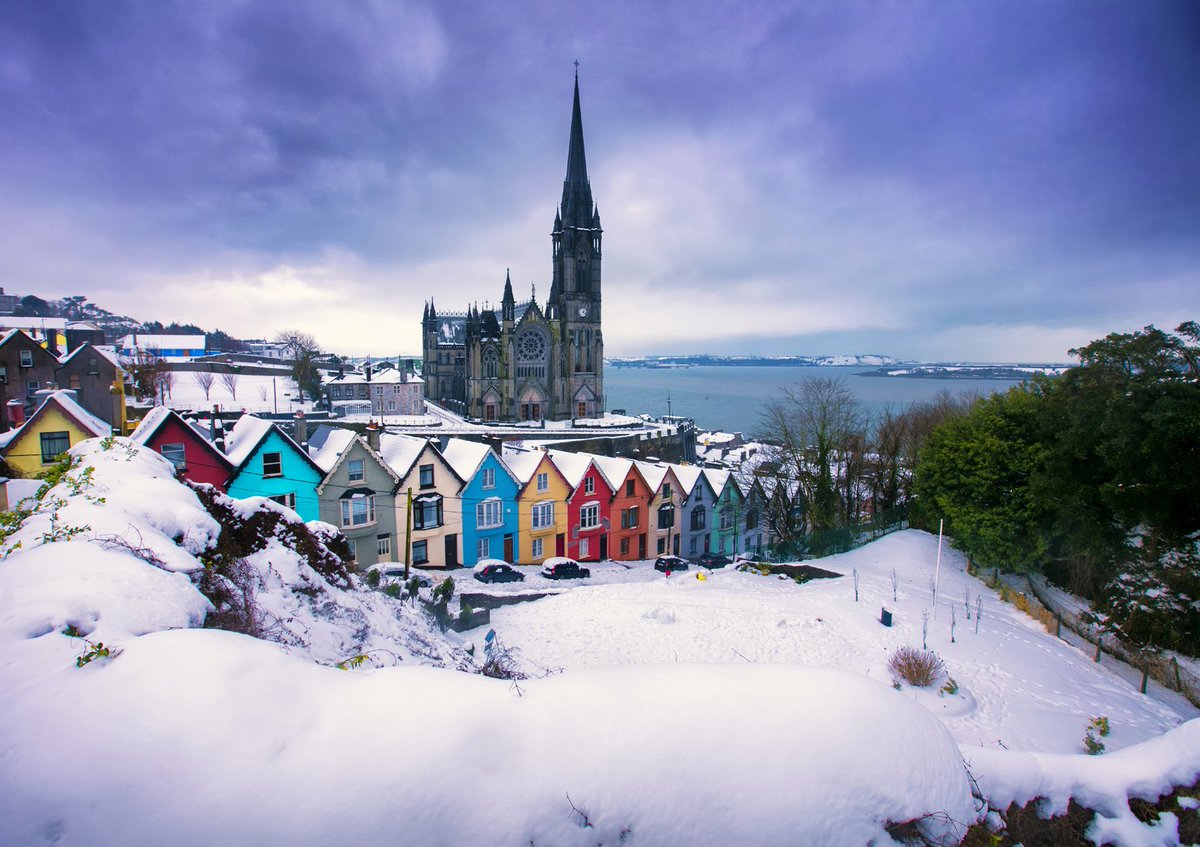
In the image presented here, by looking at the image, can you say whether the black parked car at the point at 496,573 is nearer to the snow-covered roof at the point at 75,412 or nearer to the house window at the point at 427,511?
the house window at the point at 427,511

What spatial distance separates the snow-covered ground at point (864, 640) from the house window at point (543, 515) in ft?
25.0

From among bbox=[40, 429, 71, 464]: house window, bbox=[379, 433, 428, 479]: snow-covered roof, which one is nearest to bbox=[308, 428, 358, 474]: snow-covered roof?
bbox=[379, 433, 428, 479]: snow-covered roof

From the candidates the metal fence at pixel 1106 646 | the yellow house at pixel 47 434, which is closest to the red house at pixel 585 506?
the metal fence at pixel 1106 646

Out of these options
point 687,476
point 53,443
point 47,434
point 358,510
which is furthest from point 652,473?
point 47,434

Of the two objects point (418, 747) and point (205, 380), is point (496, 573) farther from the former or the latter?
point (205, 380)

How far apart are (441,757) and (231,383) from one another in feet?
296

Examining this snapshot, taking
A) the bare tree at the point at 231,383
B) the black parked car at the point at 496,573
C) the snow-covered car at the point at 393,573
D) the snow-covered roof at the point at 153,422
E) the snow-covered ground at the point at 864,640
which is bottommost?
the black parked car at the point at 496,573

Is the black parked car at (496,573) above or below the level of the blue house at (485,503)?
below

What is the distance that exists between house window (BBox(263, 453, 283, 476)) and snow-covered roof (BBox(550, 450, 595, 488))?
488 inches

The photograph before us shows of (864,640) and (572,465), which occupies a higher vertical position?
(572,465)

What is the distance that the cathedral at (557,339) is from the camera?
6962 cm

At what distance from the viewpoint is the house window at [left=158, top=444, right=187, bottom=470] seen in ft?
64.3

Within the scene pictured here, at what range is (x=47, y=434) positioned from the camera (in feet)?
71.4

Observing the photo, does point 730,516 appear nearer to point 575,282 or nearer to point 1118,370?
point 1118,370
